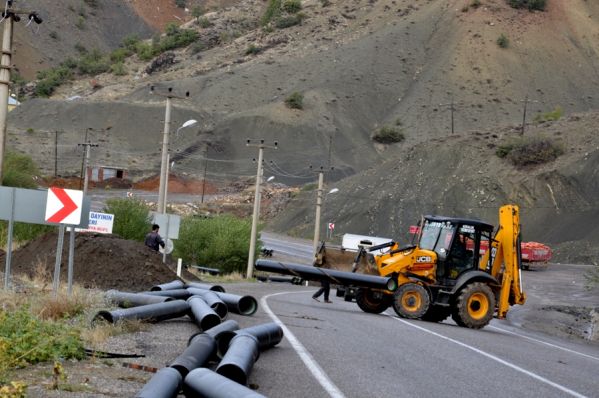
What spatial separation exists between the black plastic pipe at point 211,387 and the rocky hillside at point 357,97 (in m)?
84.8

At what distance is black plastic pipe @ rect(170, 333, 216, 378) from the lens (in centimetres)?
943

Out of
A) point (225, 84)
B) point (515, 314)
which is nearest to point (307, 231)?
point (225, 84)

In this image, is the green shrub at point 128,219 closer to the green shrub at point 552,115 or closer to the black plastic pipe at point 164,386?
the black plastic pipe at point 164,386

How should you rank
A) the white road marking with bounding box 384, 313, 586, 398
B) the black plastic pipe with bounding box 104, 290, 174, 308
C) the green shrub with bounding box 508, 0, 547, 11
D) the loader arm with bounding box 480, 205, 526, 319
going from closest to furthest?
the white road marking with bounding box 384, 313, 586, 398 → the black plastic pipe with bounding box 104, 290, 174, 308 → the loader arm with bounding box 480, 205, 526, 319 → the green shrub with bounding box 508, 0, 547, 11

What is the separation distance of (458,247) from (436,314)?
6.70 feet

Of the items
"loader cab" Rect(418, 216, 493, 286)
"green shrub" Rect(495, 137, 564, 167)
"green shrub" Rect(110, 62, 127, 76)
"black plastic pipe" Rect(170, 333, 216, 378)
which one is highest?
"green shrub" Rect(110, 62, 127, 76)

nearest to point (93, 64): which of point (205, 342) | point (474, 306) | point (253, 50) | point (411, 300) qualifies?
point (253, 50)

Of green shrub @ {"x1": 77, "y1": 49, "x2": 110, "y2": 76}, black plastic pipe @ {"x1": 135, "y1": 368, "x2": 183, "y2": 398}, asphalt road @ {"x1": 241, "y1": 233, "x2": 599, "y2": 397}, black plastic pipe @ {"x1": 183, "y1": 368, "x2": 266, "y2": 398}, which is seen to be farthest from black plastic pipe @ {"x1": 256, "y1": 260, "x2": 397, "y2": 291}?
green shrub @ {"x1": 77, "y1": 49, "x2": 110, "y2": 76}

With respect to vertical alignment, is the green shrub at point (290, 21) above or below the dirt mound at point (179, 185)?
above

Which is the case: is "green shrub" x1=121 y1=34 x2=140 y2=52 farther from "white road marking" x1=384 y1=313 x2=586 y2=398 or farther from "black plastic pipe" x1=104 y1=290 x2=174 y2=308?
"white road marking" x1=384 y1=313 x2=586 y2=398

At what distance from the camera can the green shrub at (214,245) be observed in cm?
5244

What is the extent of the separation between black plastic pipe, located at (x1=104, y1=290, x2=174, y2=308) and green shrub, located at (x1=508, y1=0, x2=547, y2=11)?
136 m

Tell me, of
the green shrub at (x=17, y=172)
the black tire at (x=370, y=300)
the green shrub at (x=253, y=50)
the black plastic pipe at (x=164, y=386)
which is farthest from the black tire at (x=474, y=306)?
the green shrub at (x=253, y=50)

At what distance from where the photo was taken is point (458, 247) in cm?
2350
